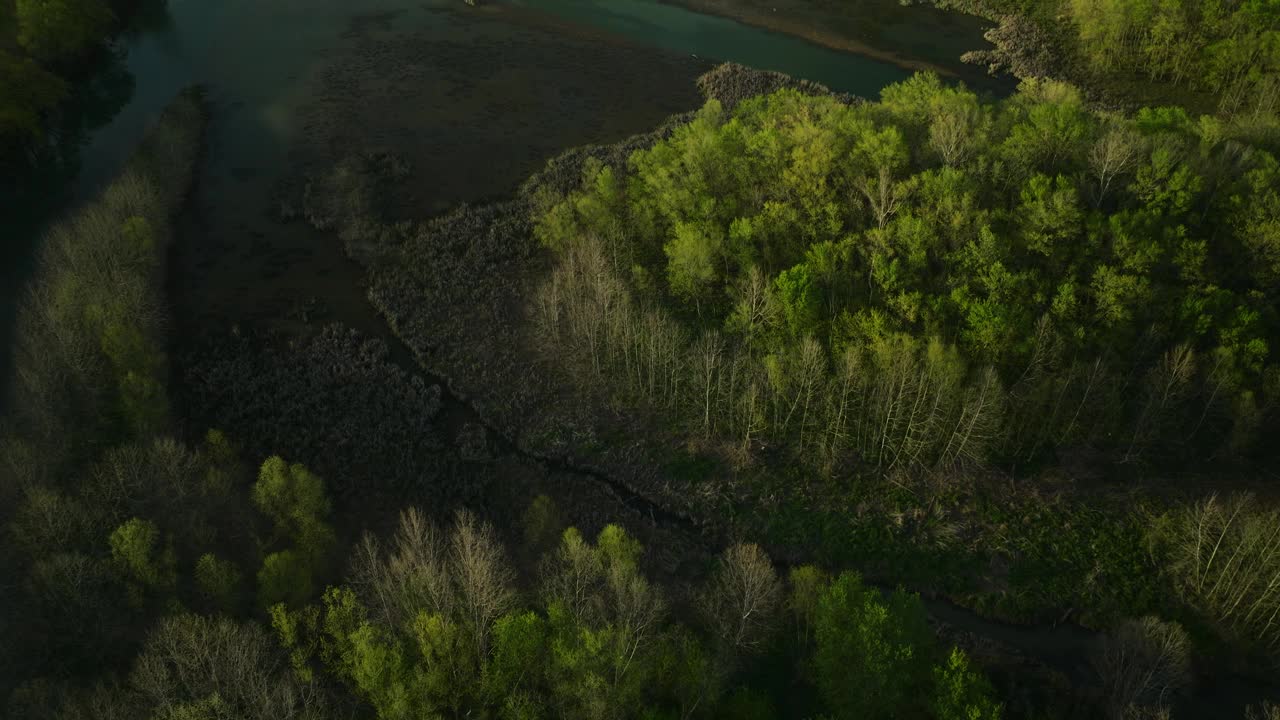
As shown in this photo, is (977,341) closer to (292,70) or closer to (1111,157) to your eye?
(1111,157)

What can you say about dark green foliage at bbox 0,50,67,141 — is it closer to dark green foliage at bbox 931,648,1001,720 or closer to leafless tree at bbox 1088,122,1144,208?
dark green foliage at bbox 931,648,1001,720

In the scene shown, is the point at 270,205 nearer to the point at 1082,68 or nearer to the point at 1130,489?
the point at 1130,489

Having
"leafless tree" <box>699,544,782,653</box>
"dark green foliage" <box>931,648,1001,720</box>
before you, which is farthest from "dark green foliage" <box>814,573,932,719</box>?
"leafless tree" <box>699,544,782,653</box>

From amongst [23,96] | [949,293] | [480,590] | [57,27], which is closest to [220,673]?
[480,590]

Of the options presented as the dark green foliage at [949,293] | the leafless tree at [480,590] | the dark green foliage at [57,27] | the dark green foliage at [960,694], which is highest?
the dark green foliage at [57,27]

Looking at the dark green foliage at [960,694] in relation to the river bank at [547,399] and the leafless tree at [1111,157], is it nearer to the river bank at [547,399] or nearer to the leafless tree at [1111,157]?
the river bank at [547,399]

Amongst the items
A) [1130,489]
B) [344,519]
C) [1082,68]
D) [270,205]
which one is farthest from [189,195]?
[1082,68]

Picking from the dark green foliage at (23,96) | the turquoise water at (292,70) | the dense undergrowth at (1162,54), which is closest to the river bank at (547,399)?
the turquoise water at (292,70)

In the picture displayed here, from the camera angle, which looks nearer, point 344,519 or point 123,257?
point 344,519
